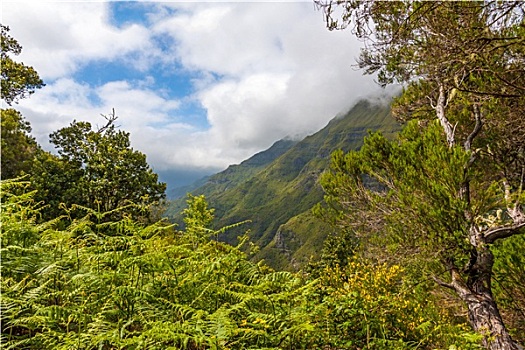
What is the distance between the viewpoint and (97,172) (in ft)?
69.5

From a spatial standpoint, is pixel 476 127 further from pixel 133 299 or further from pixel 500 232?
pixel 133 299

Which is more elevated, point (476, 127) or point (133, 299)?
point (476, 127)

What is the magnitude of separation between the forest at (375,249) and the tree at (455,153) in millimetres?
41

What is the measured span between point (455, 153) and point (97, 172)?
2081 centimetres

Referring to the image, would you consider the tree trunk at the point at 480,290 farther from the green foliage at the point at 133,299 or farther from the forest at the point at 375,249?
the green foliage at the point at 133,299

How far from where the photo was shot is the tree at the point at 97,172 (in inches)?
776

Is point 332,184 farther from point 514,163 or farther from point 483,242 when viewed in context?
point 514,163

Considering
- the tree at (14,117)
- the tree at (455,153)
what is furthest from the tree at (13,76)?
the tree at (455,153)

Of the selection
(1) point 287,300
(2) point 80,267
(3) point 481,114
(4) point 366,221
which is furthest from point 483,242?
(2) point 80,267

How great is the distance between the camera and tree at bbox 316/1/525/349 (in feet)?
18.6

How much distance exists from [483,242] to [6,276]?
8.46m

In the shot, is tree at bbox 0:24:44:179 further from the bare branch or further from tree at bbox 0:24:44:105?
the bare branch

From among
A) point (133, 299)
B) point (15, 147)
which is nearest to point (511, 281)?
point (133, 299)

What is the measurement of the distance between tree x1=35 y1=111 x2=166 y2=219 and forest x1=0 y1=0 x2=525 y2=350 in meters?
11.5
